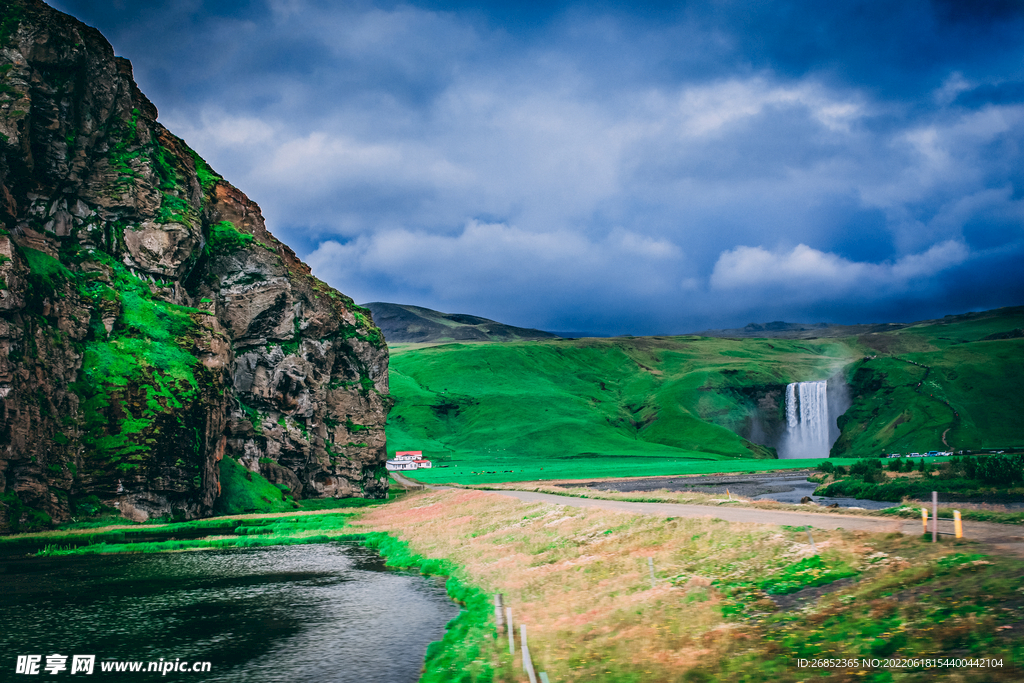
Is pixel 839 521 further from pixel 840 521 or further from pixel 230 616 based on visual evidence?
pixel 230 616

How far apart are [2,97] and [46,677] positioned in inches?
3642

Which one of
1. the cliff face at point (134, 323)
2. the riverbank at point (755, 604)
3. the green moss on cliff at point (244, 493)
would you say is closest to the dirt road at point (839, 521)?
the riverbank at point (755, 604)

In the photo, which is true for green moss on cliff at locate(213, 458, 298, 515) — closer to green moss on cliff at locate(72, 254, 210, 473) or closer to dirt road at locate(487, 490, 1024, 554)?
green moss on cliff at locate(72, 254, 210, 473)

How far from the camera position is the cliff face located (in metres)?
78.4

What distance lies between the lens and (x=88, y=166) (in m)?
102

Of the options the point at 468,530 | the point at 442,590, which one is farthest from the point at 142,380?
the point at 442,590

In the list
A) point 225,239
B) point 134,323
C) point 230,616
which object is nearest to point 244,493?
point 134,323

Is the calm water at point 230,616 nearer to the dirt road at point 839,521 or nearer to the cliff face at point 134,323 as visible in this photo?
the dirt road at point 839,521

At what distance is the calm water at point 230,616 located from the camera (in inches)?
1063

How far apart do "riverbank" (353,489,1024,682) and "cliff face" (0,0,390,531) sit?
221ft

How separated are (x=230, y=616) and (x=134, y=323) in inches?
3001

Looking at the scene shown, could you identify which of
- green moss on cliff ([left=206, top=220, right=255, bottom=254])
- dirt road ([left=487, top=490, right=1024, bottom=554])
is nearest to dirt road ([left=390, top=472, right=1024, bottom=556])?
dirt road ([left=487, top=490, right=1024, bottom=554])

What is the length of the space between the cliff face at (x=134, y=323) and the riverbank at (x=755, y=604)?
67.3m

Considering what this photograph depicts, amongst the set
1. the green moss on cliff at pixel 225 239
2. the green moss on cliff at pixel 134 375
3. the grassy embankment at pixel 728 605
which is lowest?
the grassy embankment at pixel 728 605
